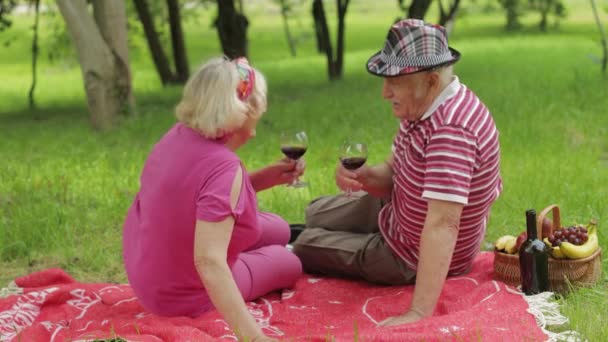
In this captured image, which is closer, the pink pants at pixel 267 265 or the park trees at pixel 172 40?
the pink pants at pixel 267 265

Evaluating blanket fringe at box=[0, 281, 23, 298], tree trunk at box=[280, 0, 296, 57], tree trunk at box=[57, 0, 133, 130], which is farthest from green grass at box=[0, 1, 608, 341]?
tree trunk at box=[280, 0, 296, 57]

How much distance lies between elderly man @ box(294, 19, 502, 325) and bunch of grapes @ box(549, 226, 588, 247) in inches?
15.0

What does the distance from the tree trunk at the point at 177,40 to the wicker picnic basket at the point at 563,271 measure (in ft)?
49.7

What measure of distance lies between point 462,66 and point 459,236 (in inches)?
571

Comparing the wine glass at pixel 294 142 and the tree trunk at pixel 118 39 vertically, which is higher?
the wine glass at pixel 294 142

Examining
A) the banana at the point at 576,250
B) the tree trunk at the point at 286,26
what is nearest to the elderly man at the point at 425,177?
the banana at the point at 576,250

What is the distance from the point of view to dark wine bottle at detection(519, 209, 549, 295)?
4.89 m

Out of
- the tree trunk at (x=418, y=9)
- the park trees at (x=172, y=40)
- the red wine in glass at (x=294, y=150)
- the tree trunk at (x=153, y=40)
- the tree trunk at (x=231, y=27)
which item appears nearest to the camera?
the red wine in glass at (x=294, y=150)

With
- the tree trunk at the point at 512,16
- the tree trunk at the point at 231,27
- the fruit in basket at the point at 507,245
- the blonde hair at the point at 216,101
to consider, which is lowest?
the tree trunk at the point at 512,16

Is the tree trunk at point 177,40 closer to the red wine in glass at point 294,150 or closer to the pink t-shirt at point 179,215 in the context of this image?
the red wine in glass at point 294,150

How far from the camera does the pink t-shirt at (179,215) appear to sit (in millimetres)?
4281

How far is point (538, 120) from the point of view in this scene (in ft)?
33.7

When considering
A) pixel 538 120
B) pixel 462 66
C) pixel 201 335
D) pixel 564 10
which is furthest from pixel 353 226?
pixel 564 10

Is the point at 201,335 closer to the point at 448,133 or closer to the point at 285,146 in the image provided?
the point at 285,146
